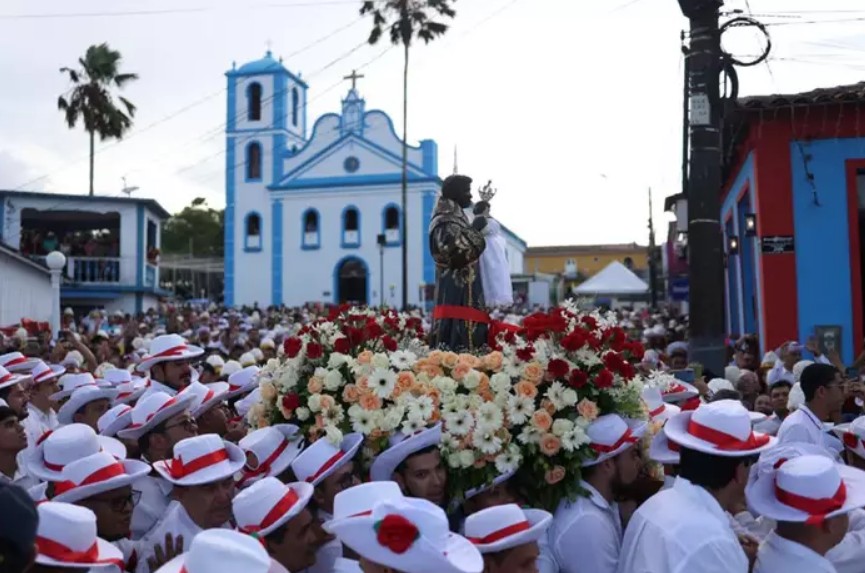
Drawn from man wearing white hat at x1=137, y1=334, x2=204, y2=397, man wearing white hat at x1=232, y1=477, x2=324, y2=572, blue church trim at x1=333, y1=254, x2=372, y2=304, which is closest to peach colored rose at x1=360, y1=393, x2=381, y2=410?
man wearing white hat at x1=232, y1=477, x2=324, y2=572

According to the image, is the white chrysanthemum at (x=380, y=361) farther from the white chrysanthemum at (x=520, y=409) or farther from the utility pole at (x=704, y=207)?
the utility pole at (x=704, y=207)

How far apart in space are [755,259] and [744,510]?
432 inches

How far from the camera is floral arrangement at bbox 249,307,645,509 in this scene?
16.2ft

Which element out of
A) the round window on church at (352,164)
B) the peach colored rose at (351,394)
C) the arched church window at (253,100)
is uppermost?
the arched church window at (253,100)

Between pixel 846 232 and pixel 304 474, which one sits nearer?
pixel 304 474

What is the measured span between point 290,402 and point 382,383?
61 cm

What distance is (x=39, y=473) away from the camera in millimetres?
4453

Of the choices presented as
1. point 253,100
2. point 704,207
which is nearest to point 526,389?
point 704,207

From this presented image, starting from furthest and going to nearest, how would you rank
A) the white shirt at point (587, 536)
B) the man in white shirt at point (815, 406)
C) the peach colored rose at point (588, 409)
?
the man in white shirt at point (815, 406) < the peach colored rose at point (588, 409) < the white shirt at point (587, 536)

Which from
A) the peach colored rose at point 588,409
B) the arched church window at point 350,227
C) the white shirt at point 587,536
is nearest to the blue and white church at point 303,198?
the arched church window at point 350,227

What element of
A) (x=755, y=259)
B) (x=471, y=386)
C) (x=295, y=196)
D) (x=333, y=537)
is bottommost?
(x=333, y=537)

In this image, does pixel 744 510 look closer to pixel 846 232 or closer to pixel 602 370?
pixel 602 370

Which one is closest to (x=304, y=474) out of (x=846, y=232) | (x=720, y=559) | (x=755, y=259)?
(x=720, y=559)

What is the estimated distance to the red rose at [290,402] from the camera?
5555 mm
